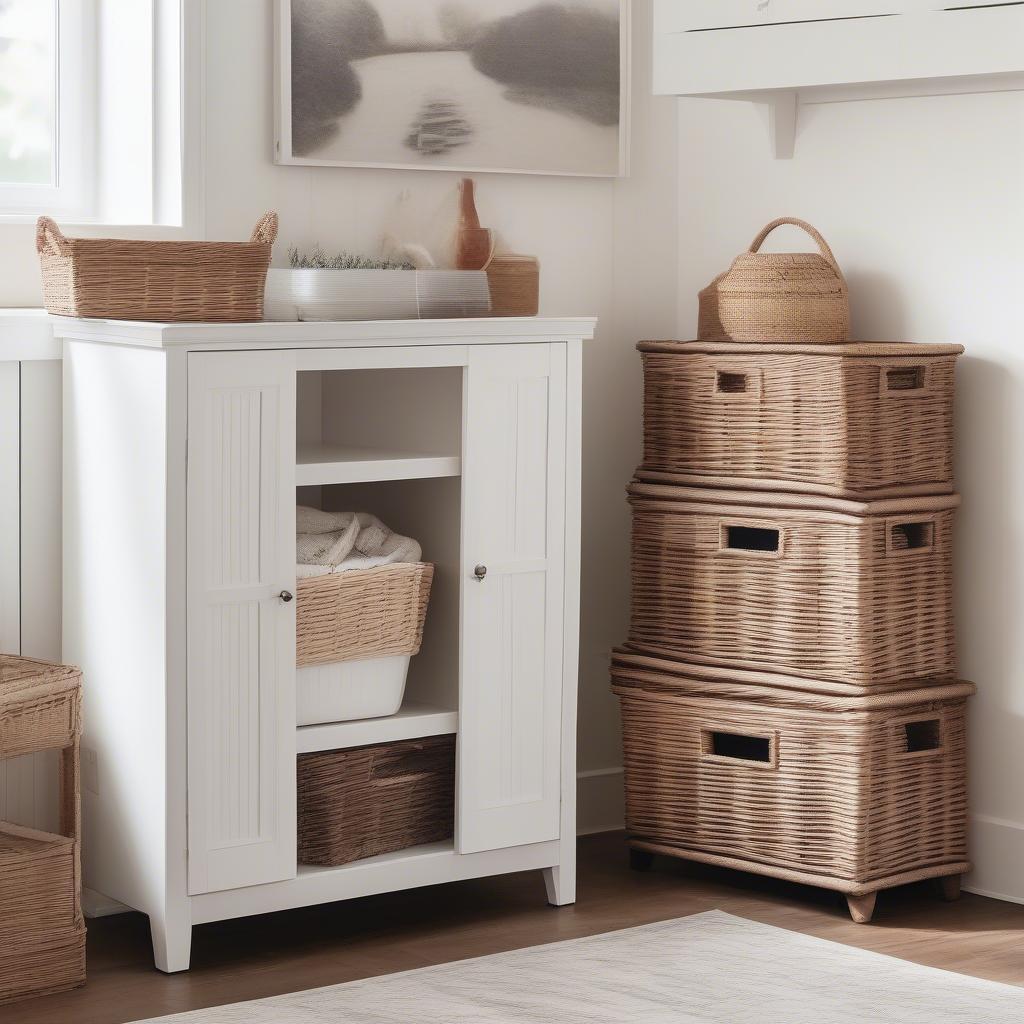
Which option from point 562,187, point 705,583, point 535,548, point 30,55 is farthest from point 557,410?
point 30,55

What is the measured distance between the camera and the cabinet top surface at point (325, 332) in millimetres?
2582

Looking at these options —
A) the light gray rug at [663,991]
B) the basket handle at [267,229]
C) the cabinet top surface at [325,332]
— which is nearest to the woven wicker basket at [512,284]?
the cabinet top surface at [325,332]

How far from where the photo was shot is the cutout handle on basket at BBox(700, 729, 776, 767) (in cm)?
313

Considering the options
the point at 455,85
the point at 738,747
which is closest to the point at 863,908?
the point at 738,747

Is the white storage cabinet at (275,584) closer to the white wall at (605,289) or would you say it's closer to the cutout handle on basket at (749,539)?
the cutout handle on basket at (749,539)

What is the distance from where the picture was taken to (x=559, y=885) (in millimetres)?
3094

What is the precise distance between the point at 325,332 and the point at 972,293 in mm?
1201

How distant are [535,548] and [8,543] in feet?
2.90

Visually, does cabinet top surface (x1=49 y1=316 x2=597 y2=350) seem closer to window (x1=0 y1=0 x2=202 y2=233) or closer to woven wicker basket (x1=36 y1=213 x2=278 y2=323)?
woven wicker basket (x1=36 y1=213 x2=278 y2=323)

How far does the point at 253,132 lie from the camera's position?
10.2 ft

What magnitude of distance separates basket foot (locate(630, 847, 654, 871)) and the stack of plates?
3.60 feet

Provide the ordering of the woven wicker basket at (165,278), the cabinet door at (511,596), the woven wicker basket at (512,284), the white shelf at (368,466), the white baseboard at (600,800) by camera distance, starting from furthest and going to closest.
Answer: the white baseboard at (600,800) < the woven wicker basket at (512,284) < the cabinet door at (511,596) < the white shelf at (368,466) < the woven wicker basket at (165,278)

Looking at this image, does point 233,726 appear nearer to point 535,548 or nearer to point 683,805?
point 535,548

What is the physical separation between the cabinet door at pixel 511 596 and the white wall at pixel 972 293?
0.70 meters
